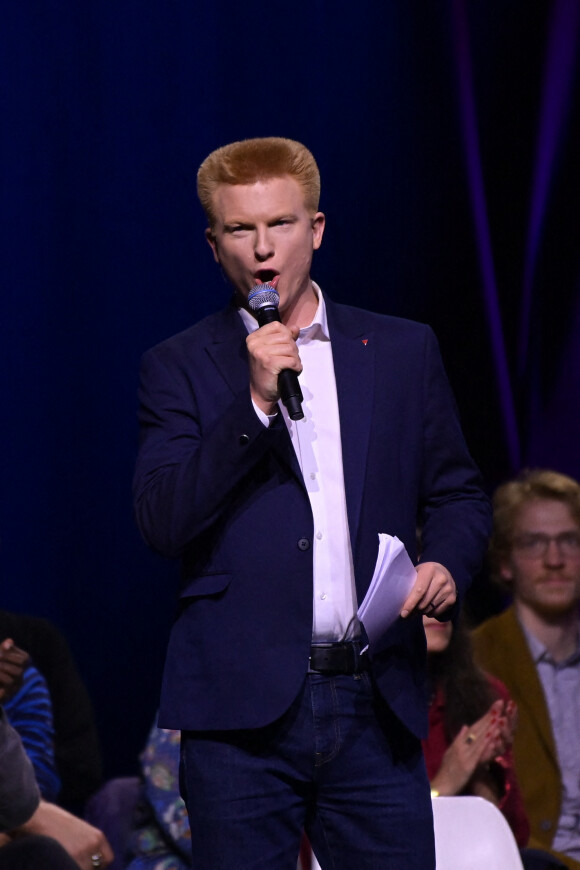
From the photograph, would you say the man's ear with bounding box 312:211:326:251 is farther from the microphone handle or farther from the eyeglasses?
the eyeglasses

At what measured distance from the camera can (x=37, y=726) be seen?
2.73 m

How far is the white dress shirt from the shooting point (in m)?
1.47

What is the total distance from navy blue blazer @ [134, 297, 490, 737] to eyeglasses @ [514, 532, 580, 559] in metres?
1.67

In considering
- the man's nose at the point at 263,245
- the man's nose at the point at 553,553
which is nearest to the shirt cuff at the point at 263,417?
the man's nose at the point at 263,245

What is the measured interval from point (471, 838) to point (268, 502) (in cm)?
85

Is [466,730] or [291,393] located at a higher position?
[291,393]

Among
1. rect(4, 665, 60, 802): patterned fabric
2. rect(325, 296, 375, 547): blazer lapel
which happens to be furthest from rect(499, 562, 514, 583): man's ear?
rect(325, 296, 375, 547): blazer lapel

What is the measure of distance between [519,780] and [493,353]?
1261 millimetres

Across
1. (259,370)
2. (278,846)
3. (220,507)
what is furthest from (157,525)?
(278,846)

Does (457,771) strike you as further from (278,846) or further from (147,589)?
(278,846)

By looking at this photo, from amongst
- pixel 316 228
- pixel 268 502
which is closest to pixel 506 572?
pixel 316 228

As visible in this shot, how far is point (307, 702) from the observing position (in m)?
1.44

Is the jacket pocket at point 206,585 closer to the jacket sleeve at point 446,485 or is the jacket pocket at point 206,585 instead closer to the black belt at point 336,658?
the black belt at point 336,658

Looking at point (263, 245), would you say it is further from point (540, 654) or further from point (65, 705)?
point (540, 654)
